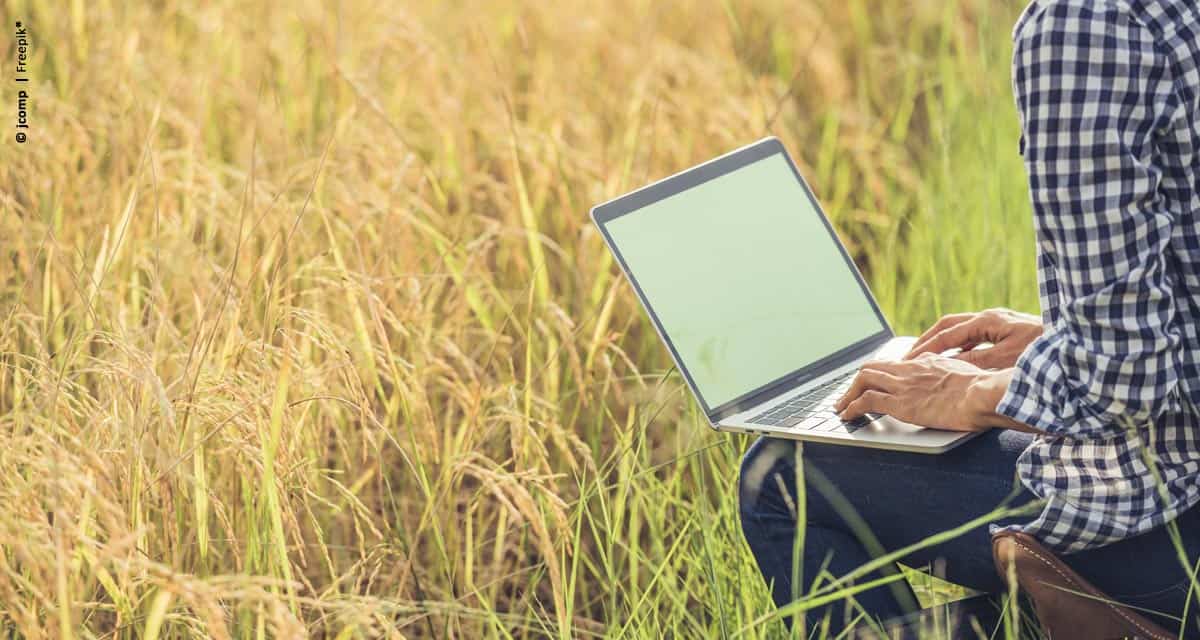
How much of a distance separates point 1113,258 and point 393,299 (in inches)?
45.0

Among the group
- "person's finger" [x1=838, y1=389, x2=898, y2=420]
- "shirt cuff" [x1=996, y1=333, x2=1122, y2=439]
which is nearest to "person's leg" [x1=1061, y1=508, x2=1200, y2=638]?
"shirt cuff" [x1=996, y1=333, x2=1122, y2=439]

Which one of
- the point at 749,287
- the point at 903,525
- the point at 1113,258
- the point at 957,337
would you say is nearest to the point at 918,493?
the point at 903,525

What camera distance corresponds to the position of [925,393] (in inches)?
54.8

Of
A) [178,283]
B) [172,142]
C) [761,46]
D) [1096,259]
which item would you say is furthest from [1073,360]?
[761,46]

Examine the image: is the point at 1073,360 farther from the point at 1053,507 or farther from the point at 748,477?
the point at 748,477

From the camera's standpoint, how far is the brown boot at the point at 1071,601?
1.25m

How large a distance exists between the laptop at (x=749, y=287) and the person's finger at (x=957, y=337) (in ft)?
0.42

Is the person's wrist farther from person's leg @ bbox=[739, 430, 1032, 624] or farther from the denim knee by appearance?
the denim knee

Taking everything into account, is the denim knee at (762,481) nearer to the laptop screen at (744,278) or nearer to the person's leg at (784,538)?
the person's leg at (784,538)

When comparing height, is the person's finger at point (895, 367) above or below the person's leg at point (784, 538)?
above

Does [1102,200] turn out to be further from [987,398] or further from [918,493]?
[918,493]

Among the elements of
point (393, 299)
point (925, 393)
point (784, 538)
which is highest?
point (393, 299)

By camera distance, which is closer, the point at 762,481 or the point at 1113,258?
the point at 1113,258

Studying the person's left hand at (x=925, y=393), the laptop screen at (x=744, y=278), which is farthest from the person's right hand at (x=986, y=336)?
the laptop screen at (x=744, y=278)
